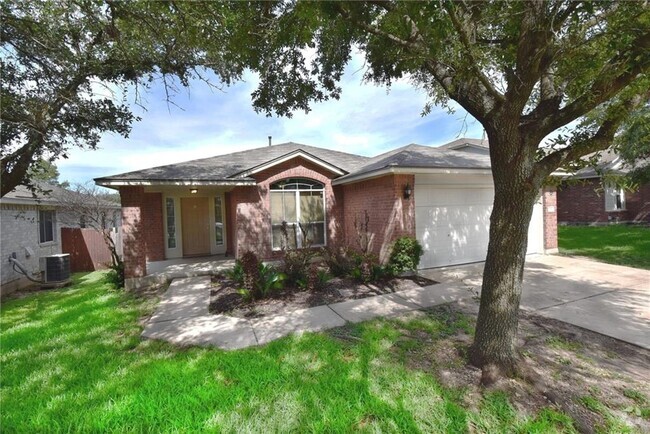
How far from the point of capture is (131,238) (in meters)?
7.93

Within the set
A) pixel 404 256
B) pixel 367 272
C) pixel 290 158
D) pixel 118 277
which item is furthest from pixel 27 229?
pixel 404 256

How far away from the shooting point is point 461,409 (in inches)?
106

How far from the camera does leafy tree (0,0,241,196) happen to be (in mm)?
5512

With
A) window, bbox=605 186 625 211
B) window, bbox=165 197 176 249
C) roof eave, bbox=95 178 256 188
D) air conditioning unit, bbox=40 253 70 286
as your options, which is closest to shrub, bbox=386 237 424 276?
roof eave, bbox=95 178 256 188

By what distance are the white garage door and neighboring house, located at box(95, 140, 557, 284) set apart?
0.03m

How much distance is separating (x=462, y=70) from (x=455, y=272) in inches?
248

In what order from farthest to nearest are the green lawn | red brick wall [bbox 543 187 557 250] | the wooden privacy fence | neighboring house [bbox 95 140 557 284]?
the wooden privacy fence
red brick wall [bbox 543 187 557 250]
the green lawn
neighboring house [bbox 95 140 557 284]

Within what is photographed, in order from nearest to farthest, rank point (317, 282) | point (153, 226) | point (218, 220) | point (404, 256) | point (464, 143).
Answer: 1. point (317, 282)
2. point (404, 256)
3. point (153, 226)
4. point (218, 220)
5. point (464, 143)

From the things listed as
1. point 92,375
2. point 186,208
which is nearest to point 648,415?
point 92,375

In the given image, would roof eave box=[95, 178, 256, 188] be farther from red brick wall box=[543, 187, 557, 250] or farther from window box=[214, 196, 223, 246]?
red brick wall box=[543, 187, 557, 250]

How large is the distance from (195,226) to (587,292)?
12.2 metres

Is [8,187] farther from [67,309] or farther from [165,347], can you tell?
[165,347]

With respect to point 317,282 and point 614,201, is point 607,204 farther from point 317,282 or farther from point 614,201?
point 317,282

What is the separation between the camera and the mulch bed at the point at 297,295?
19.0 ft
